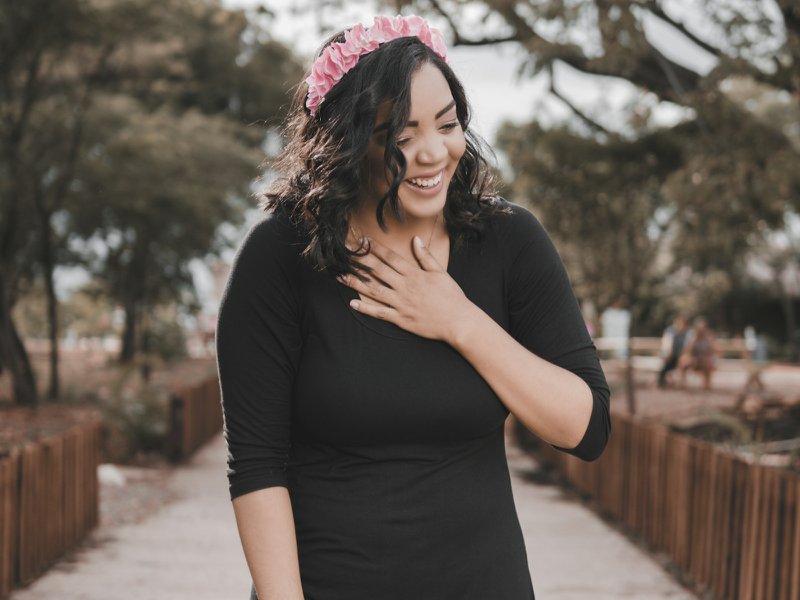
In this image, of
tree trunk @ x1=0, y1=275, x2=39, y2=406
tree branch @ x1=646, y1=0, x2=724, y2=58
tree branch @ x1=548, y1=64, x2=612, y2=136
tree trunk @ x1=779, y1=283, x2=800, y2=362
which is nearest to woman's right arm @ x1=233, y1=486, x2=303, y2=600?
tree branch @ x1=646, y1=0, x2=724, y2=58

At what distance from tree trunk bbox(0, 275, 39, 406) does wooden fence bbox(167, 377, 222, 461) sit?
2.58m

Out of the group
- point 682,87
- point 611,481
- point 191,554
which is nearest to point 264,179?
point 191,554

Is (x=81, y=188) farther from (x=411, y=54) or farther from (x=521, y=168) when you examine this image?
(x=411, y=54)

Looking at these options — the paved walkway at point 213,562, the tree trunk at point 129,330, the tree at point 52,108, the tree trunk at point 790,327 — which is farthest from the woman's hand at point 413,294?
the tree trunk at point 790,327

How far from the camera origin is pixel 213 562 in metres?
7.60

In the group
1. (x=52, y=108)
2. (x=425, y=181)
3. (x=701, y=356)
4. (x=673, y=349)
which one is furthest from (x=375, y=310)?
(x=673, y=349)

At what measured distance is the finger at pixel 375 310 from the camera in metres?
1.86

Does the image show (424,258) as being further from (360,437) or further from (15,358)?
(15,358)

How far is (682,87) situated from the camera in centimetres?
1088

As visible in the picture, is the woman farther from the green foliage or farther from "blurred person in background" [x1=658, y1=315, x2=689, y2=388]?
"blurred person in background" [x1=658, y1=315, x2=689, y2=388]

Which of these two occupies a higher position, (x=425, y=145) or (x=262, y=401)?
(x=425, y=145)

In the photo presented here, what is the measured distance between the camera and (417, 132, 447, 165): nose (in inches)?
73.9

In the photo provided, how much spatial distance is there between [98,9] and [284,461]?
13853 millimetres

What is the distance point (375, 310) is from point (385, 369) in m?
0.11
